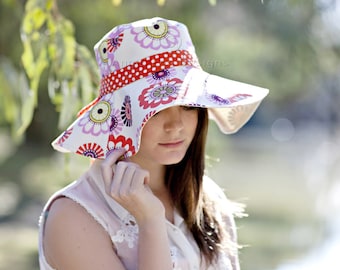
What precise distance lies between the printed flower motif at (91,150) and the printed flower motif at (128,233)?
13cm

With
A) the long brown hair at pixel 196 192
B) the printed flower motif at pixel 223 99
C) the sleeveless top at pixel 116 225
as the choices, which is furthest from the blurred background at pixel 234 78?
the printed flower motif at pixel 223 99

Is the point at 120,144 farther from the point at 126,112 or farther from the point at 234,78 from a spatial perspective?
the point at 234,78

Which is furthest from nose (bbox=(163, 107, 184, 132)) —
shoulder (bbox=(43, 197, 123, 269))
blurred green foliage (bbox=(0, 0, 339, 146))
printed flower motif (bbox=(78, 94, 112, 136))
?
blurred green foliage (bbox=(0, 0, 339, 146))

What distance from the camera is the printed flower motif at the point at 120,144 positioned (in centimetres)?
148

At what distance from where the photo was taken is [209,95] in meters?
1.55

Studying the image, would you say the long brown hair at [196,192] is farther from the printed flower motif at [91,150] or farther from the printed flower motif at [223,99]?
the printed flower motif at [91,150]

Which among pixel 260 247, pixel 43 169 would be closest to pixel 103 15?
pixel 260 247

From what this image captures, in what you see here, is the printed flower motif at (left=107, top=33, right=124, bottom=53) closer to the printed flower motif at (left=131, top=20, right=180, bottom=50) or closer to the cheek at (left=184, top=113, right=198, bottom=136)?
the printed flower motif at (left=131, top=20, right=180, bottom=50)

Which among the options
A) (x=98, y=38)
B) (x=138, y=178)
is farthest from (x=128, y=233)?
(x=98, y=38)

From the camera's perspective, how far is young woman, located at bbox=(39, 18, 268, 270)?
4.74ft

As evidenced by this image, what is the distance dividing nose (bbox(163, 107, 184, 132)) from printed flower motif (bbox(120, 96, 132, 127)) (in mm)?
67

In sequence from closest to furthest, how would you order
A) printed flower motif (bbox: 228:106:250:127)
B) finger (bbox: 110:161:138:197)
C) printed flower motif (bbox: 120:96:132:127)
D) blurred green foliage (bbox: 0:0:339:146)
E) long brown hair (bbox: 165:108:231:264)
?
finger (bbox: 110:161:138:197) < printed flower motif (bbox: 120:96:132:127) < long brown hair (bbox: 165:108:231:264) < printed flower motif (bbox: 228:106:250:127) < blurred green foliage (bbox: 0:0:339:146)

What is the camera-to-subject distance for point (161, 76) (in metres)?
1.54

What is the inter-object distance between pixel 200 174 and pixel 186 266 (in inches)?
9.1
